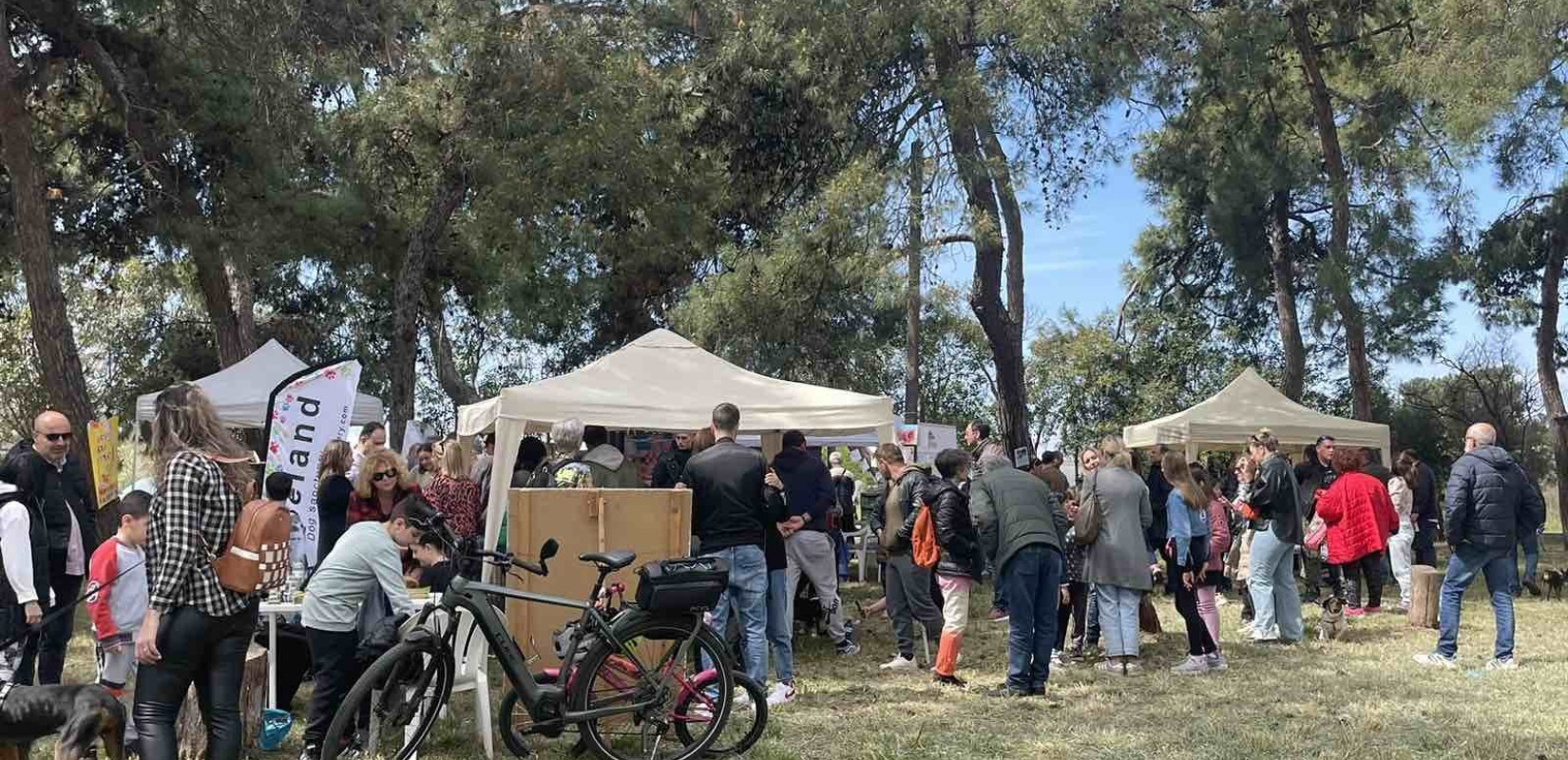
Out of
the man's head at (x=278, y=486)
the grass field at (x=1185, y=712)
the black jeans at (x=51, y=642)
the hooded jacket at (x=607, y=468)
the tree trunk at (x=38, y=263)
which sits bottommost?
the grass field at (x=1185, y=712)

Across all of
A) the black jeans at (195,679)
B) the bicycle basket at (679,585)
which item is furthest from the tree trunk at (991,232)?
the black jeans at (195,679)

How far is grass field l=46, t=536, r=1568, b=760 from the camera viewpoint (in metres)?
5.61

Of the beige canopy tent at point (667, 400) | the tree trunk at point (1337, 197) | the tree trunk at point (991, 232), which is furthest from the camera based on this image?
the tree trunk at point (1337, 197)

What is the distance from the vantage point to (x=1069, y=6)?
13.6 meters

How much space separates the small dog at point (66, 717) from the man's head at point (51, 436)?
2202 mm

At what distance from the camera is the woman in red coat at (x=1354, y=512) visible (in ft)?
30.9

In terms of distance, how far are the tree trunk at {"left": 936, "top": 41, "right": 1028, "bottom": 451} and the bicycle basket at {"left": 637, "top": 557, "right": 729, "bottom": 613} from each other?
9.76 metres

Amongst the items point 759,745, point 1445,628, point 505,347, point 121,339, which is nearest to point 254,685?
point 759,745

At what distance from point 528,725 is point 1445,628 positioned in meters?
5.54

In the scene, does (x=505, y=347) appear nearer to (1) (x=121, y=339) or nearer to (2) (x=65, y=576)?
(1) (x=121, y=339)

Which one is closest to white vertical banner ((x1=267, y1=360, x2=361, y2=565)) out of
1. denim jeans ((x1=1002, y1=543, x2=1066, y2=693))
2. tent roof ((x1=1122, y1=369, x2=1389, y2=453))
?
denim jeans ((x1=1002, y1=543, x2=1066, y2=693))

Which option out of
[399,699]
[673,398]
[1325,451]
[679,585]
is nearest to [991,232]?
[1325,451]

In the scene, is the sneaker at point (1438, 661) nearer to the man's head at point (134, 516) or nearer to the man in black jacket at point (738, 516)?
the man in black jacket at point (738, 516)

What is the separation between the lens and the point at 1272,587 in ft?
28.7
